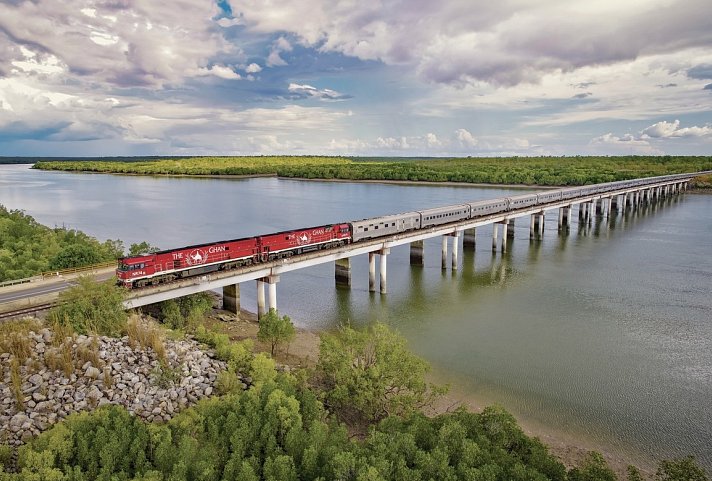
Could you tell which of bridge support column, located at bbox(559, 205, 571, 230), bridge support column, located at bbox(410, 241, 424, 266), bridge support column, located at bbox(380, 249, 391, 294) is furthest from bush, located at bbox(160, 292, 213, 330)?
bridge support column, located at bbox(559, 205, 571, 230)

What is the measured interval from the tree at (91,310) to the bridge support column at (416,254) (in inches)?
1390

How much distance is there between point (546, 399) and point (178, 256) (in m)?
23.7

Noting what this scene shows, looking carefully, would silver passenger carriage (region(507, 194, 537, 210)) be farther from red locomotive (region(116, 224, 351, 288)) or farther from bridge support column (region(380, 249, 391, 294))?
red locomotive (region(116, 224, 351, 288))

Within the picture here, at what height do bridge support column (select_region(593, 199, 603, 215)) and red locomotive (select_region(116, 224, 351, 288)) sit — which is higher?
red locomotive (select_region(116, 224, 351, 288))

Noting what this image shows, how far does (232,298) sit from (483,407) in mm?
20391

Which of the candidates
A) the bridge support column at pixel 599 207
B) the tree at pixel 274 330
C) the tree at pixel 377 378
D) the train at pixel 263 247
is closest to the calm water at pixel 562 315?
the train at pixel 263 247

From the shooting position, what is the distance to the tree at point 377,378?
21.8 metres

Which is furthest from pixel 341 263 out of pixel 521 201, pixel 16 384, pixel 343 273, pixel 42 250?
pixel 521 201

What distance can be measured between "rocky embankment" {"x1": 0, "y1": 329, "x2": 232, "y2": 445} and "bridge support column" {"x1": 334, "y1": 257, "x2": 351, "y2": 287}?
2327 centimetres

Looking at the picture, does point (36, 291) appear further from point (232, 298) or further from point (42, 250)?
point (42, 250)

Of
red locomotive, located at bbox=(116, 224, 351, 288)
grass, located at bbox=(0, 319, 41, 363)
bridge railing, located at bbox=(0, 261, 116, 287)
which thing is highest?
red locomotive, located at bbox=(116, 224, 351, 288)

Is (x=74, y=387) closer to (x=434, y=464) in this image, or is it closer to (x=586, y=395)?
(x=434, y=464)

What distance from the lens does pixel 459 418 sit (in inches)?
733

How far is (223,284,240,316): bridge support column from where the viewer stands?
3700cm
